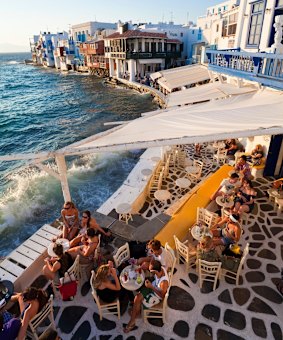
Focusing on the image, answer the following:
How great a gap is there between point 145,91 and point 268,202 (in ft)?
113

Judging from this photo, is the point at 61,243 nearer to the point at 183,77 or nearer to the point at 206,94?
the point at 206,94

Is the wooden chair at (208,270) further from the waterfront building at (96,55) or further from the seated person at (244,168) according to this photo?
the waterfront building at (96,55)

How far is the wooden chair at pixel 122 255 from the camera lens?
547 centimetres

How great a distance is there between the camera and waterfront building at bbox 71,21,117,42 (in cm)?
6769

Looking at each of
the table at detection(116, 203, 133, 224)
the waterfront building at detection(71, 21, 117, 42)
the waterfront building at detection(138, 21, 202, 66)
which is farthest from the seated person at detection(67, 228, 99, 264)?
the waterfront building at detection(71, 21, 117, 42)

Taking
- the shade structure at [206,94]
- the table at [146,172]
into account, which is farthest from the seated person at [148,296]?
the shade structure at [206,94]

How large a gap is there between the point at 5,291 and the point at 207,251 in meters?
4.23

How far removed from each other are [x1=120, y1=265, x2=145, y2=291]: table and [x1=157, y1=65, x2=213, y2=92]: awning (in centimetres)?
1212

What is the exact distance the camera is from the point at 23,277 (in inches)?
215

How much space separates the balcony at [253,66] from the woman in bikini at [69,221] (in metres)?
7.26

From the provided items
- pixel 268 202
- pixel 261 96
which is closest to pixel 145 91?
pixel 261 96

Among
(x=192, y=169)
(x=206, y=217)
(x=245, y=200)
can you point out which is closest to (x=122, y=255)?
(x=206, y=217)

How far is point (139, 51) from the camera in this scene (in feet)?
144

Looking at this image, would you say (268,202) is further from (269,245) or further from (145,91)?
(145,91)
